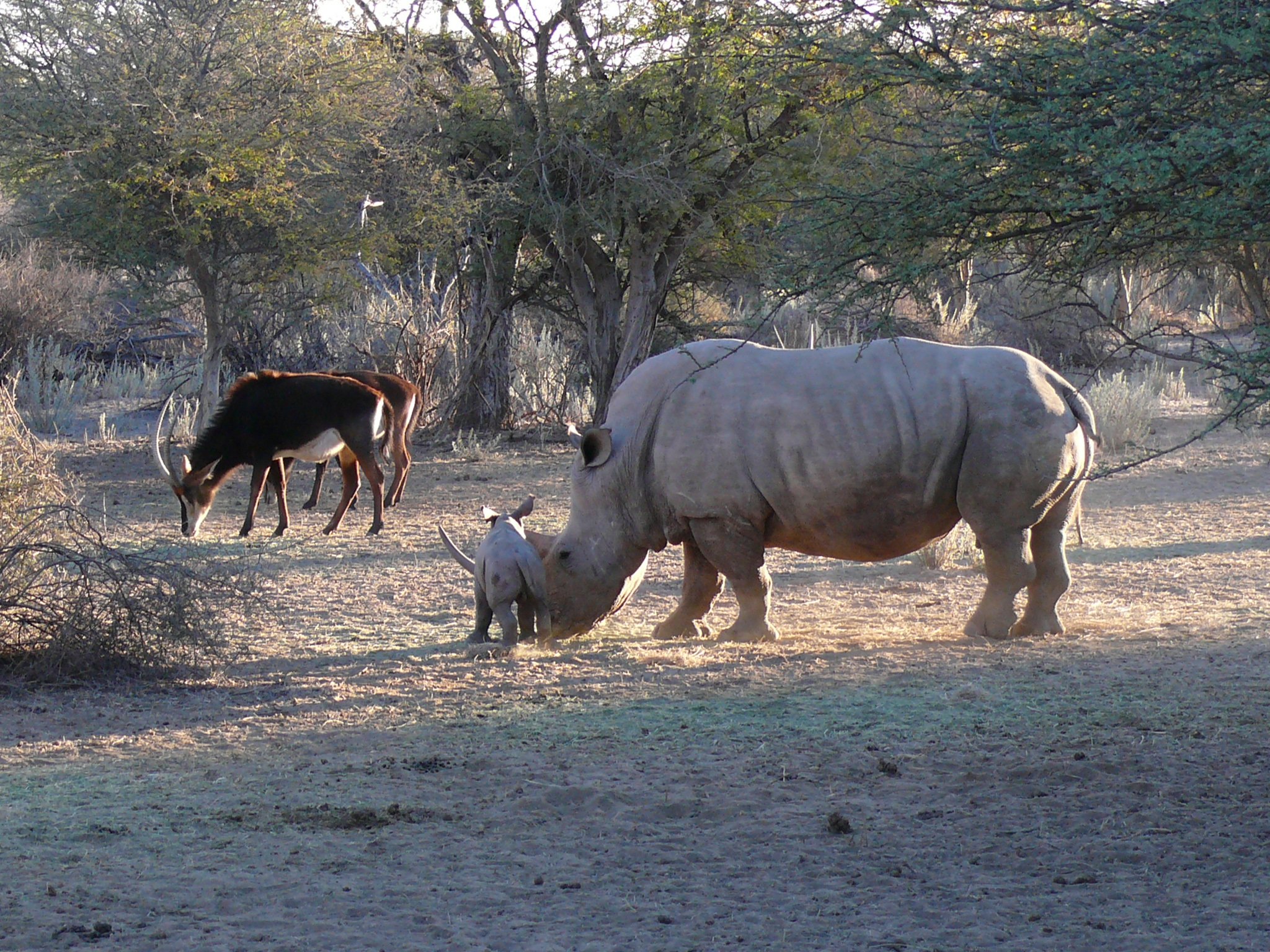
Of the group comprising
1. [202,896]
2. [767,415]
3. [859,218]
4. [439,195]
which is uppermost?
[439,195]

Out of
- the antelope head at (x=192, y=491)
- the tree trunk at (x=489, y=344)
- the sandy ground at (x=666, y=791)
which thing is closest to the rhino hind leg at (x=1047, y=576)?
the sandy ground at (x=666, y=791)

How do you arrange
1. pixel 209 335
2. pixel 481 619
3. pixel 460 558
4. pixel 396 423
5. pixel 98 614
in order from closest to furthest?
pixel 98 614 < pixel 481 619 < pixel 460 558 < pixel 396 423 < pixel 209 335

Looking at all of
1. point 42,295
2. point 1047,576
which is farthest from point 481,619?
point 42,295

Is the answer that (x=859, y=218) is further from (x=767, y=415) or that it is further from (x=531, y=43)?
(x=531, y=43)

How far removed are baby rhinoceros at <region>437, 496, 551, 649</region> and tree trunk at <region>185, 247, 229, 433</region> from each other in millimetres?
9257

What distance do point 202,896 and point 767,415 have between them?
420cm

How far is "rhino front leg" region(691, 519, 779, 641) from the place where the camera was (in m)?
Result: 7.51

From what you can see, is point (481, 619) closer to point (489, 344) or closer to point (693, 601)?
point (693, 601)

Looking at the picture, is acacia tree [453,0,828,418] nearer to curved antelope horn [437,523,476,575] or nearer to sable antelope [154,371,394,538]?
sable antelope [154,371,394,538]

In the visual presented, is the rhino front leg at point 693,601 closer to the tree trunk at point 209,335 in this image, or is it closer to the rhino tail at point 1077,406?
the rhino tail at point 1077,406

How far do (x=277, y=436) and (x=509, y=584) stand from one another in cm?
594

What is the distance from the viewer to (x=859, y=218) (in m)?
4.95

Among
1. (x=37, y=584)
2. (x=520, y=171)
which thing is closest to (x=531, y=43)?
(x=520, y=171)

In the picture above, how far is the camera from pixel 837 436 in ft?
24.1
